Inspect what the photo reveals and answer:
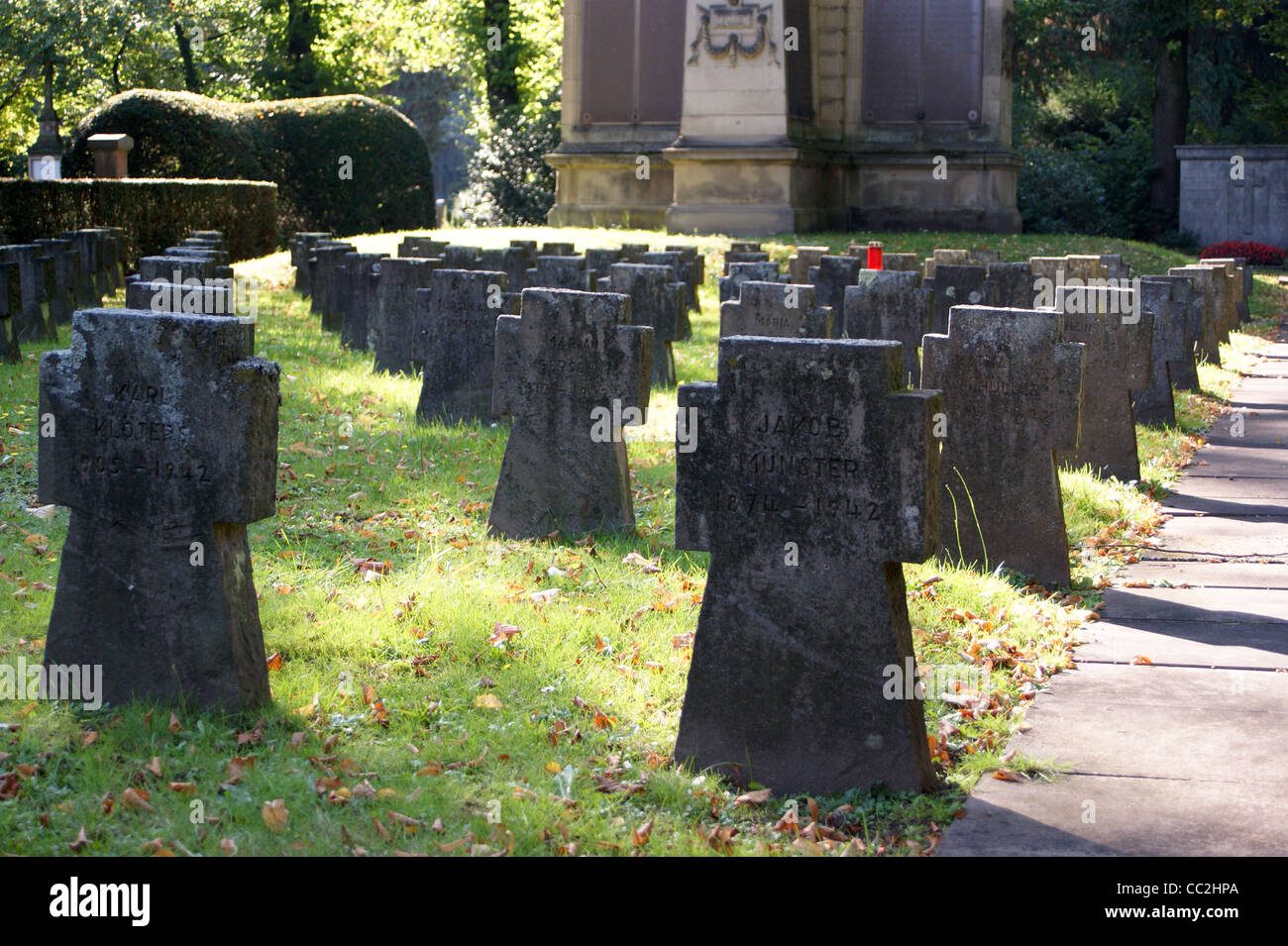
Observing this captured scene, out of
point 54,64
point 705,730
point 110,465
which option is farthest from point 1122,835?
point 54,64

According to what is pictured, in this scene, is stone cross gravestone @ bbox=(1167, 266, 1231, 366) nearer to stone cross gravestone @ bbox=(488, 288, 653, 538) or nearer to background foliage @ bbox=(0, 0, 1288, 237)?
stone cross gravestone @ bbox=(488, 288, 653, 538)

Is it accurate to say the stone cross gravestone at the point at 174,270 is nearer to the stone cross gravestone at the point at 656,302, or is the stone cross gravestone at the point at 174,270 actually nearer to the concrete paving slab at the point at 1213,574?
the stone cross gravestone at the point at 656,302

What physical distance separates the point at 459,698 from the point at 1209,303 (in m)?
14.3

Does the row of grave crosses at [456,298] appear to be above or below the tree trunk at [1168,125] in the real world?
below

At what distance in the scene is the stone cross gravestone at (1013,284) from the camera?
559 inches

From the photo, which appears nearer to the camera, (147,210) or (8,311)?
(8,311)

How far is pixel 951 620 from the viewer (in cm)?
687

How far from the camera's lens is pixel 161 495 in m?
5.20

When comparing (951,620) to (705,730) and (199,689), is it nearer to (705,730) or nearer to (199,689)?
(705,730)

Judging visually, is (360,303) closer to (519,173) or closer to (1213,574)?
(1213,574)

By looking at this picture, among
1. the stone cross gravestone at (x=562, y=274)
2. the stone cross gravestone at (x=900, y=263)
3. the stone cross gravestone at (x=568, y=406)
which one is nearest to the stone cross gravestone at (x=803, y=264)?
the stone cross gravestone at (x=900, y=263)

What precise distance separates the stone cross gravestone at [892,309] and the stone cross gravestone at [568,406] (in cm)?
500

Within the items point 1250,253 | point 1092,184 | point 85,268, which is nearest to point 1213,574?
point 85,268

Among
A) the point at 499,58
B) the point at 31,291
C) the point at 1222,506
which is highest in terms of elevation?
the point at 499,58
